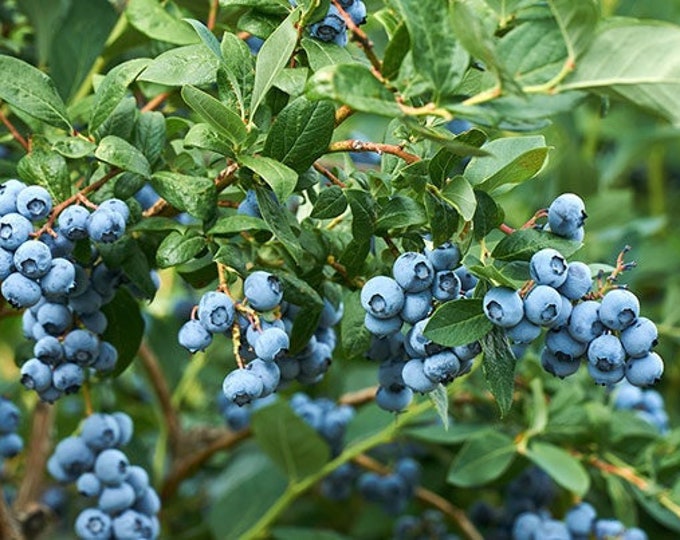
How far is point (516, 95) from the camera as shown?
749mm

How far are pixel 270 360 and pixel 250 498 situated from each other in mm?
912

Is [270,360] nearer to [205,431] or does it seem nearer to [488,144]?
[488,144]

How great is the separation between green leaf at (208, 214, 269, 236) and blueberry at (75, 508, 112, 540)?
18.1 inches

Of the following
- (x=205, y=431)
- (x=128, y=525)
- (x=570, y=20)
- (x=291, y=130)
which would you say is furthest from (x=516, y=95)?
(x=205, y=431)

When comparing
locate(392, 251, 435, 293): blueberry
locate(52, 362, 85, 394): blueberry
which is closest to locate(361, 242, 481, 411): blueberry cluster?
locate(392, 251, 435, 293): blueberry

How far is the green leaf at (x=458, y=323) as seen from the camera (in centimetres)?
86

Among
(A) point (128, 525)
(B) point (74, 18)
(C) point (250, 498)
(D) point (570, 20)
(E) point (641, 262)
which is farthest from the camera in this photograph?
(E) point (641, 262)

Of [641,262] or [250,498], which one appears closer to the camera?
[250,498]

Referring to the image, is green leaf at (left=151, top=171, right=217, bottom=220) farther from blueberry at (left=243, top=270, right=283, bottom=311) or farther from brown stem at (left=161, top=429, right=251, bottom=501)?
brown stem at (left=161, top=429, right=251, bottom=501)

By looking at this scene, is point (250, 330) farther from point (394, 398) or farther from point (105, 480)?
point (105, 480)

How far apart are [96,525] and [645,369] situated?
2.15 ft

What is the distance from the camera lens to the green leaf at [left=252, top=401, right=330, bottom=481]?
157cm

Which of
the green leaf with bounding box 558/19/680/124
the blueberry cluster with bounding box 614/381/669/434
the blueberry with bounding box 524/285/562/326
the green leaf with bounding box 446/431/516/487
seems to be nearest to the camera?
the green leaf with bounding box 558/19/680/124

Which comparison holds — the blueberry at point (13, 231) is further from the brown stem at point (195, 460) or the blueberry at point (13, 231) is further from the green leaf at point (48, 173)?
the brown stem at point (195, 460)
